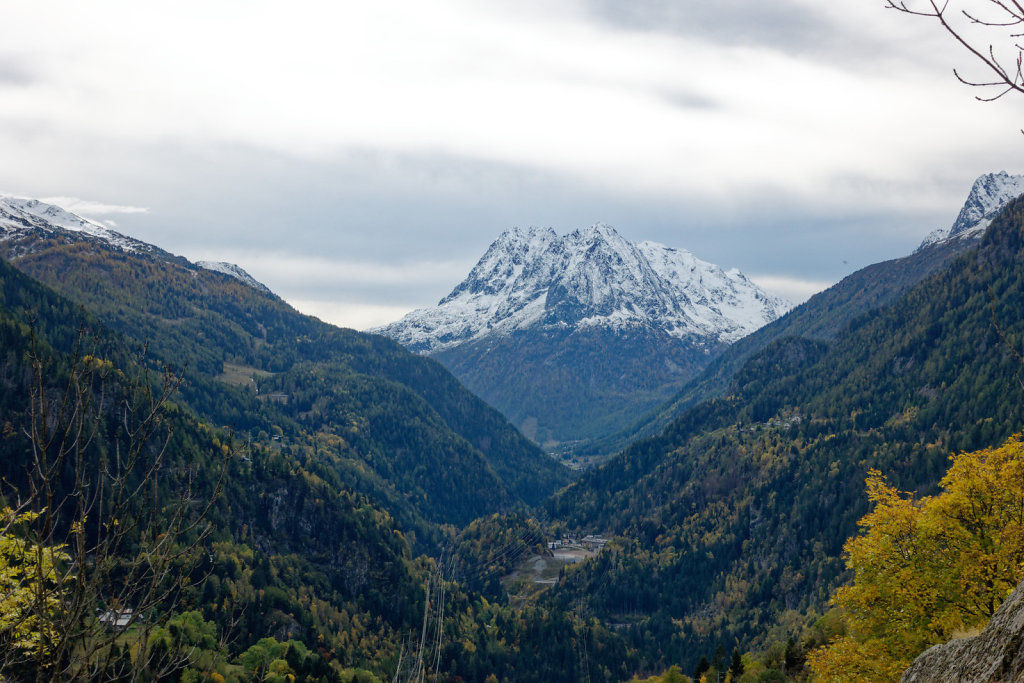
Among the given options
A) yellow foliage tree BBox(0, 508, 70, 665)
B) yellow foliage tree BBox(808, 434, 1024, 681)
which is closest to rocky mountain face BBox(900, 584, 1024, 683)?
yellow foliage tree BBox(0, 508, 70, 665)

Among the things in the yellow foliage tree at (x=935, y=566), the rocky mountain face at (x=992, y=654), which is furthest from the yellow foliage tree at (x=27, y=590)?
the yellow foliage tree at (x=935, y=566)

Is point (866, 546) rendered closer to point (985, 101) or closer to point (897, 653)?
point (897, 653)

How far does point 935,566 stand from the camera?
123 feet

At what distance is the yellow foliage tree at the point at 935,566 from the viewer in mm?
35125

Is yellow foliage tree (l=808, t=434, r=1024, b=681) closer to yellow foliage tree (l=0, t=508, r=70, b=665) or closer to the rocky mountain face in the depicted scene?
the rocky mountain face

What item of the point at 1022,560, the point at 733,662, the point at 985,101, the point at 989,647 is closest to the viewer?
the point at 985,101

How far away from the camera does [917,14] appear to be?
1162 centimetres

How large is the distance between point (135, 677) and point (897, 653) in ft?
122

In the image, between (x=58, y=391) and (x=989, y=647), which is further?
(x=58, y=391)

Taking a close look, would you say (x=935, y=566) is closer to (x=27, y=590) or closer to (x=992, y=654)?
(x=992, y=654)

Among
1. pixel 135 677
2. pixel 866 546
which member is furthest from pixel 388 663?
pixel 135 677

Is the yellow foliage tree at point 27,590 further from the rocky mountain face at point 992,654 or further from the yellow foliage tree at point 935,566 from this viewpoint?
the yellow foliage tree at point 935,566

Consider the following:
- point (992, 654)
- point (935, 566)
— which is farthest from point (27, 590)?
point (935, 566)

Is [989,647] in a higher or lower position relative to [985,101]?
lower
